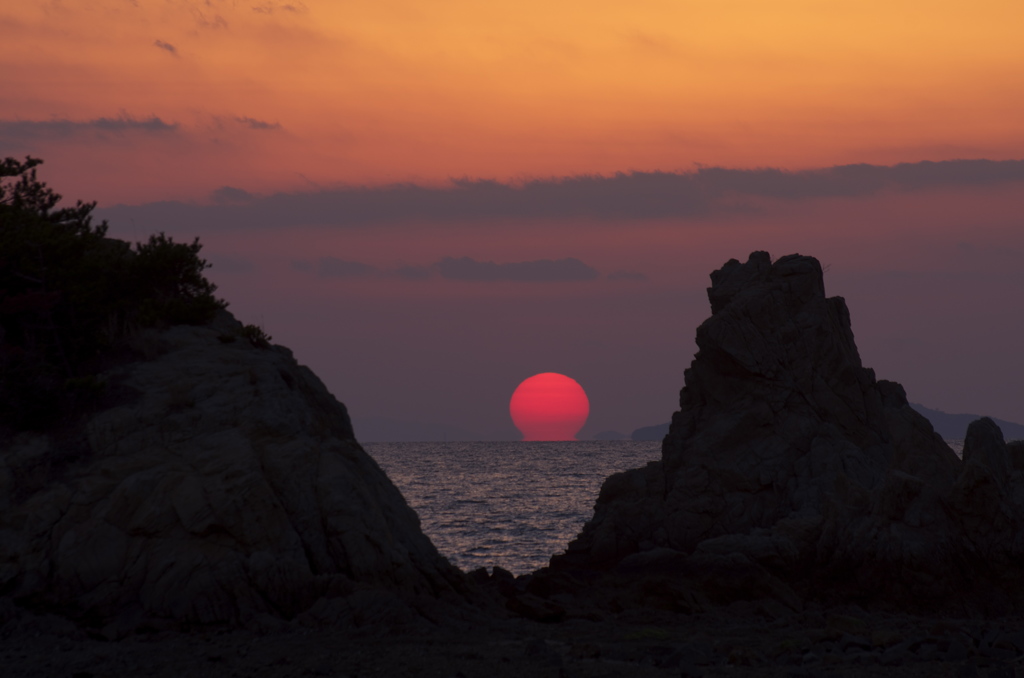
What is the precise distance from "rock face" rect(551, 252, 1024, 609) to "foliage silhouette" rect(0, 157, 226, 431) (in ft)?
66.1

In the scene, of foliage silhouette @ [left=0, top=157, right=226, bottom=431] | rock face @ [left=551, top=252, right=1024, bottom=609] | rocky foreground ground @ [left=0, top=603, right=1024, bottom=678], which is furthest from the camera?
rock face @ [left=551, top=252, right=1024, bottom=609]

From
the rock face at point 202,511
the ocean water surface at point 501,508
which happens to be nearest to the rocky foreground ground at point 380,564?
the rock face at point 202,511

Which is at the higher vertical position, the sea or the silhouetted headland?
the silhouetted headland

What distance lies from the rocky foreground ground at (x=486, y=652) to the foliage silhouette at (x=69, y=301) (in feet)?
24.7

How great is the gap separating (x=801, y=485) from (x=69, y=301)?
102ft

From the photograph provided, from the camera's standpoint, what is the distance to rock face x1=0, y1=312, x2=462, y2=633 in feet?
82.1

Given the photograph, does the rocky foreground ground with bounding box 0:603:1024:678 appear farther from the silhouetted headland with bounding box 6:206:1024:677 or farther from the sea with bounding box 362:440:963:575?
the sea with bounding box 362:440:963:575

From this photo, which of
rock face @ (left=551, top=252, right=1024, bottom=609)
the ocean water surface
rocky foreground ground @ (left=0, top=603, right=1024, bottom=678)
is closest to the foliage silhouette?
rocky foreground ground @ (left=0, top=603, right=1024, bottom=678)

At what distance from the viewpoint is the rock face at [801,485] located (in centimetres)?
3716

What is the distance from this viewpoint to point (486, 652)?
2342cm

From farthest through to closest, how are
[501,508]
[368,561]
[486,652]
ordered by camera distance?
1. [501,508]
2. [368,561]
3. [486,652]

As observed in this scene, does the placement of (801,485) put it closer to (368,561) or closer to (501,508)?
(368,561)

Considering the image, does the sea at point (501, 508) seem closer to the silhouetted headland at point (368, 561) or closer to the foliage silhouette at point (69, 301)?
the silhouetted headland at point (368, 561)

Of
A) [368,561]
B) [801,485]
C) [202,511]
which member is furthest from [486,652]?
[801,485]
